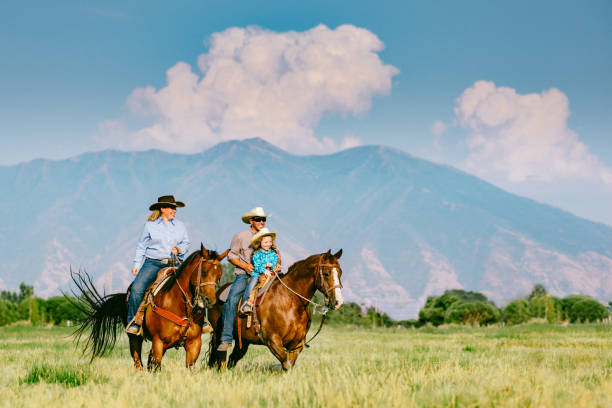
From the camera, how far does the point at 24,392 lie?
7.62 metres

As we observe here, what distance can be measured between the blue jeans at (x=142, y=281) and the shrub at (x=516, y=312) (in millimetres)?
67764

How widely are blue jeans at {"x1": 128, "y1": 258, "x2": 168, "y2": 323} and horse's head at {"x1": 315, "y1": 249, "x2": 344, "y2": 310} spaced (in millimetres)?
2975

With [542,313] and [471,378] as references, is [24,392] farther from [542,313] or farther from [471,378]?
[542,313]

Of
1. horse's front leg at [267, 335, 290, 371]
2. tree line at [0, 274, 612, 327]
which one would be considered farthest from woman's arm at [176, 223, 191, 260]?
tree line at [0, 274, 612, 327]

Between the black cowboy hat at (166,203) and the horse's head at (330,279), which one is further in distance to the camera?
the black cowboy hat at (166,203)

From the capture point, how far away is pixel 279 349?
9.69m

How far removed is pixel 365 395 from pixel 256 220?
5.07 m

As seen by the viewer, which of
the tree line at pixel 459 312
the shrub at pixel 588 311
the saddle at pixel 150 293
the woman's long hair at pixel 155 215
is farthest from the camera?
the shrub at pixel 588 311

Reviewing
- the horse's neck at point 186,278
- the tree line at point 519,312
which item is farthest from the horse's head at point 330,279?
the tree line at point 519,312

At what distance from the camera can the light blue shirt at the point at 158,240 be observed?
1043 centimetres

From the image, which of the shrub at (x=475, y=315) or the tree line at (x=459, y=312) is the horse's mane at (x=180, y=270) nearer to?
the tree line at (x=459, y=312)

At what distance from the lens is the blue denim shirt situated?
10.2 metres

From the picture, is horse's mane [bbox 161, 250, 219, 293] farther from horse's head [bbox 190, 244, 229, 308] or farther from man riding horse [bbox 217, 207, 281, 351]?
man riding horse [bbox 217, 207, 281, 351]

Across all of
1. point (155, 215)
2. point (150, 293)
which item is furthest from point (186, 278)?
point (155, 215)
